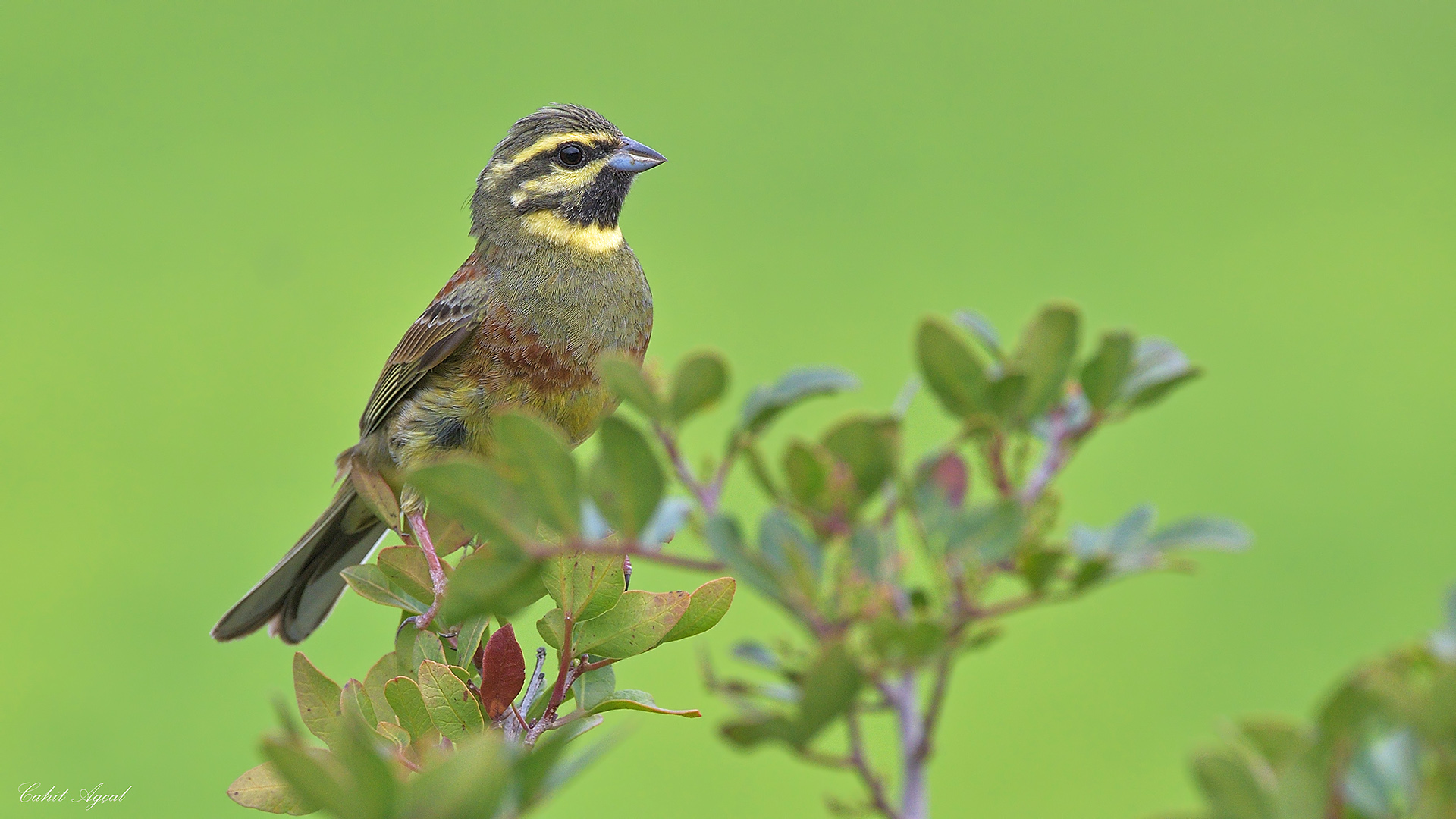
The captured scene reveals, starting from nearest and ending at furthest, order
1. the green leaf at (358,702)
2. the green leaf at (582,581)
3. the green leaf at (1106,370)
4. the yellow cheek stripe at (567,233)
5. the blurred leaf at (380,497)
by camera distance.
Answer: the green leaf at (1106,370) < the green leaf at (582,581) < the green leaf at (358,702) < the blurred leaf at (380,497) < the yellow cheek stripe at (567,233)

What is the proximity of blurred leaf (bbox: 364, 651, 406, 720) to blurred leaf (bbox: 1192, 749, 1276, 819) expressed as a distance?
103 centimetres

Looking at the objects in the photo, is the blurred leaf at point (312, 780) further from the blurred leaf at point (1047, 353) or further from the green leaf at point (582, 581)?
the green leaf at point (582, 581)

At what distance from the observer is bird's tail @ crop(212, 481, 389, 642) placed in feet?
8.03

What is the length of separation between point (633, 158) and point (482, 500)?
2169 mm

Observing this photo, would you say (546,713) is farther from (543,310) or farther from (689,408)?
(543,310)

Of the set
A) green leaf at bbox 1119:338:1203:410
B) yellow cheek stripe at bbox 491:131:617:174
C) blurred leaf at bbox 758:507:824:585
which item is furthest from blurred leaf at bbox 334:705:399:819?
yellow cheek stripe at bbox 491:131:617:174

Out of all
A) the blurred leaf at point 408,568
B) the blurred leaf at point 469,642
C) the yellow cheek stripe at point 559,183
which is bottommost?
the blurred leaf at point 469,642

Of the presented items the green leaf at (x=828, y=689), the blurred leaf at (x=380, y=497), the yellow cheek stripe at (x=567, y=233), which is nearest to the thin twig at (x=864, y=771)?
the green leaf at (x=828, y=689)

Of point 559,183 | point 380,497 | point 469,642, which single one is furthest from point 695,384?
point 559,183

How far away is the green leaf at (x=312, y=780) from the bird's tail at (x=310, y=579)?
1.88 metres

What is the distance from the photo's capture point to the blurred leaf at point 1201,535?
665mm

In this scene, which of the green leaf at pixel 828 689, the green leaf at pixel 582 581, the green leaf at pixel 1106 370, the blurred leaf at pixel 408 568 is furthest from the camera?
the blurred leaf at pixel 408 568

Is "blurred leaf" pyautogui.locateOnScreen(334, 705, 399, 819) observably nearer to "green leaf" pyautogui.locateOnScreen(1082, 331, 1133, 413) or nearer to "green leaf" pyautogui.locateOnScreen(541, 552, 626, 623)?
"green leaf" pyautogui.locateOnScreen(1082, 331, 1133, 413)

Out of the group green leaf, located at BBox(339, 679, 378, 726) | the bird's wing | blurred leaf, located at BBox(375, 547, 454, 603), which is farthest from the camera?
the bird's wing
